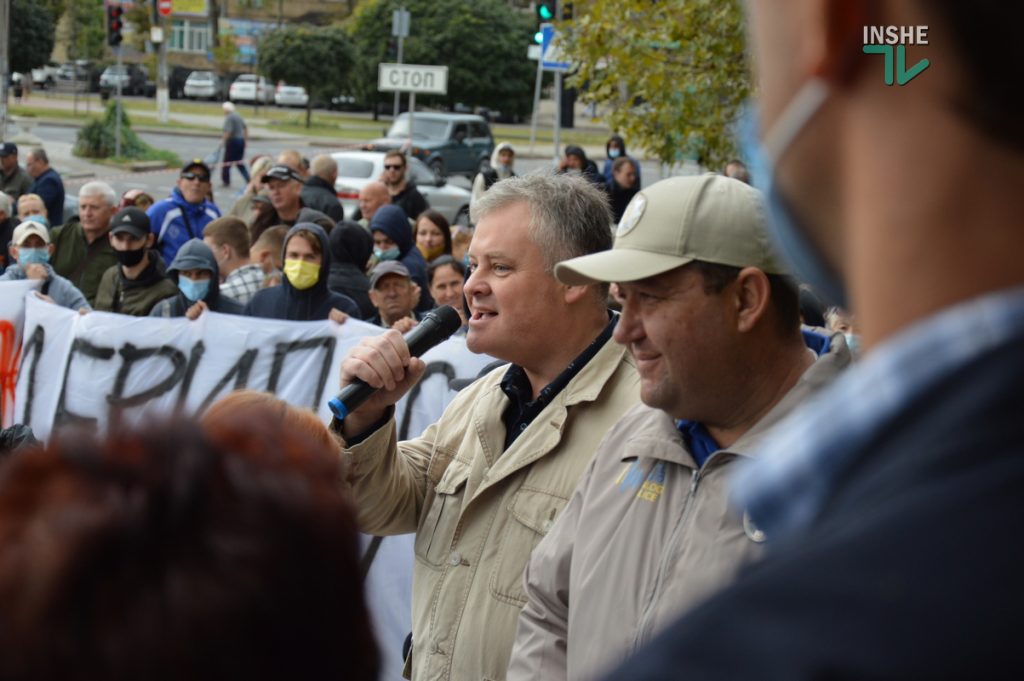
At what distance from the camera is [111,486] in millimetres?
1080

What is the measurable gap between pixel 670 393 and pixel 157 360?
4905 millimetres

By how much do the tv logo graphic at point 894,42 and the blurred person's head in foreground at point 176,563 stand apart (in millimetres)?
592

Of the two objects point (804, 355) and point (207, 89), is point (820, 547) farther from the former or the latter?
point (207, 89)

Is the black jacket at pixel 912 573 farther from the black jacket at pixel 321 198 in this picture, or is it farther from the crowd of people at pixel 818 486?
the black jacket at pixel 321 198

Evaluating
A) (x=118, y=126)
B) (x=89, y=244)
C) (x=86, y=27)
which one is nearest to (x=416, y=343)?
(x=89, y=244)

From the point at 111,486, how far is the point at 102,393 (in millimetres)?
6431

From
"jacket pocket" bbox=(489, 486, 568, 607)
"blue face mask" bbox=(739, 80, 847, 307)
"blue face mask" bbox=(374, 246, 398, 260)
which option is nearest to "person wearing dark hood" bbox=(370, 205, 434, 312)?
"blue face mask" bbox=(374, 246, 398, 260)

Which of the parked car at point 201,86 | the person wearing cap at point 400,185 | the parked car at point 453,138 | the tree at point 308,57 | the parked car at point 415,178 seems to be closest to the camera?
the person wearing cap at point 400,185

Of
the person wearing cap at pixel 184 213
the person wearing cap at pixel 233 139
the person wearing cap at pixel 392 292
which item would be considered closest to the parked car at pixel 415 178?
the person wearing cap at pixel 233 139

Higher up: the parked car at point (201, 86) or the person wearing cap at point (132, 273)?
the parked car at point (201, 86)

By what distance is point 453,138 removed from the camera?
32562 mm

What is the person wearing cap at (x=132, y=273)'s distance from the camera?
840cm

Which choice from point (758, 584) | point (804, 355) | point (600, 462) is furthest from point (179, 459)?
point (804, 355)

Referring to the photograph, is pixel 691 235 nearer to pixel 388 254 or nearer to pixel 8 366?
pixel 8 366
